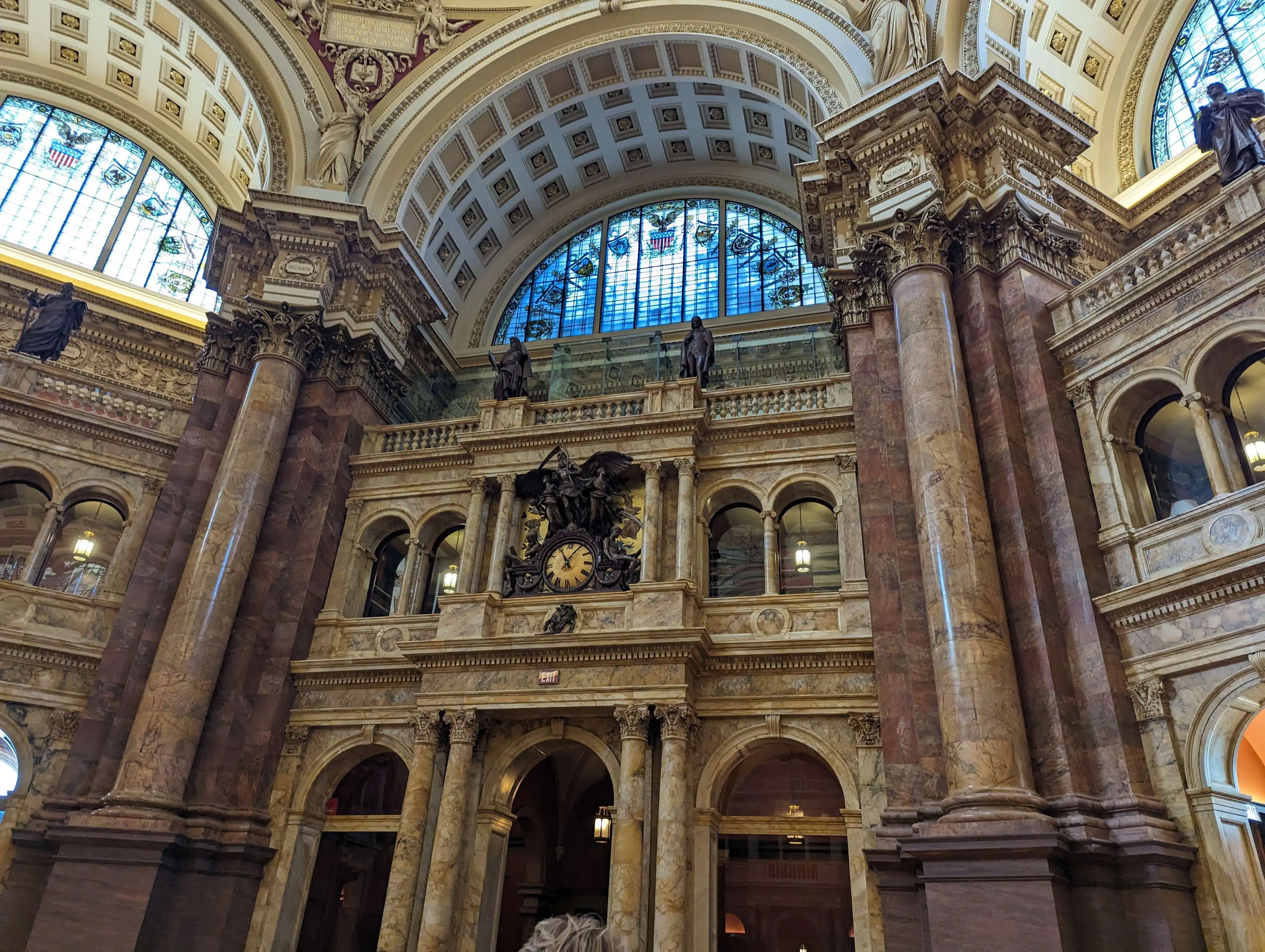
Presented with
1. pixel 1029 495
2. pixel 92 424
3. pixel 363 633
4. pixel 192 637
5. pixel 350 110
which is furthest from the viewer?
pixel 350 110

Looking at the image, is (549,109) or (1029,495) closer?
(1029,495)

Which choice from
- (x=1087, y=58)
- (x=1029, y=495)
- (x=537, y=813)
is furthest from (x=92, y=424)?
(x=1087, y=58)

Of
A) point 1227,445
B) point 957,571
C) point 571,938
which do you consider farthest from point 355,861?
point 1227,445

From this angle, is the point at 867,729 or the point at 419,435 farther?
the point at 419,435

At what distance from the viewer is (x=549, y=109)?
2373 centimetres

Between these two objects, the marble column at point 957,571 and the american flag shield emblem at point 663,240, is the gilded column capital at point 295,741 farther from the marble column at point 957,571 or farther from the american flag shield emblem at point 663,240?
the american flag shield emblem at point 663,240

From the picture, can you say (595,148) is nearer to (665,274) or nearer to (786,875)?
(665,274)

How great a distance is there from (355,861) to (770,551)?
10.8m

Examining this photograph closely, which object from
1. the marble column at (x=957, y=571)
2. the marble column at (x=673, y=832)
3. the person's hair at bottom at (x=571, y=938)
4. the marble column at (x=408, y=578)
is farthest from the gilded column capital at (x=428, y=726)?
the marble column at (x=957, y=571)

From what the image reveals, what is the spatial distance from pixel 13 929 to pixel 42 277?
49.5ft

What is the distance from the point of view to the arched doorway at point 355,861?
661 inches

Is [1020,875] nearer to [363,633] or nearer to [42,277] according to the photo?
[363,633]

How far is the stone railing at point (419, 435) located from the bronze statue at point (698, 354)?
4.60 metres

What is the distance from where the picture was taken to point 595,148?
2548 cm
